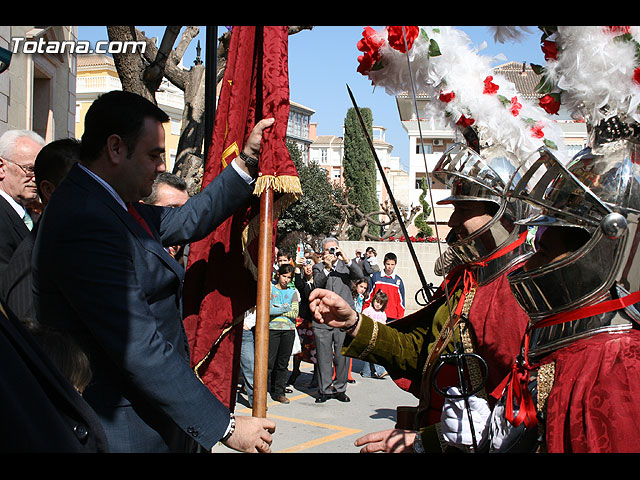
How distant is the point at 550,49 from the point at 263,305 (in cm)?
160

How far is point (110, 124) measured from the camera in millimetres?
2375

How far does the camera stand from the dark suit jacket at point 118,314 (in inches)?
81.1

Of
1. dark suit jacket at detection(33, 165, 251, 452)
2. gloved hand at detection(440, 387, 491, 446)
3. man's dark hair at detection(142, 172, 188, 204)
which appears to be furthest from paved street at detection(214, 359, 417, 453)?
dark suit jacket at detection(33, 165, 251, 452)

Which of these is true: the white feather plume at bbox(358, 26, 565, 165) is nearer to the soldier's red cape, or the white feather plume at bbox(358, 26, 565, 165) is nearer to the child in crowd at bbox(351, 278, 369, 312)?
the soldier's red cape

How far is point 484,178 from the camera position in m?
3.24

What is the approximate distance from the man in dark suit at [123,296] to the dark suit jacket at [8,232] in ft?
3.27

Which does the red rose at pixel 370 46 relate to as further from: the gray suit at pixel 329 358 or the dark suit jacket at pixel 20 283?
the gray suit at pixel 329 358

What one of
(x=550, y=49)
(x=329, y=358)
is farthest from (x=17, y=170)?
(x=329, y=358)

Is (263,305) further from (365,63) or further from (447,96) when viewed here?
(447,96)

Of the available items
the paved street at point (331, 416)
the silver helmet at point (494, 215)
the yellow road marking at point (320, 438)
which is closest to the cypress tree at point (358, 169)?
the paved street at point (331, 416)

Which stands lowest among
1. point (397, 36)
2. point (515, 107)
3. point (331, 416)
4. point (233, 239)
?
point (331, 416)
